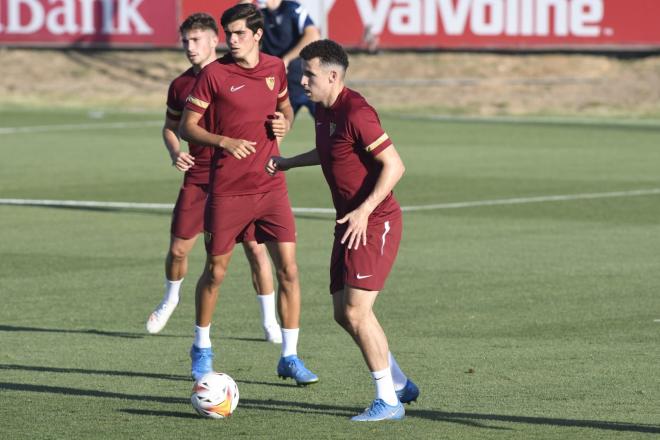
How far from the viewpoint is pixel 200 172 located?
11.5 meters

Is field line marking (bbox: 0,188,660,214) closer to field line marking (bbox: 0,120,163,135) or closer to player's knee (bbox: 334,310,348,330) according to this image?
player's knee (bbox: 334,310,348,330)

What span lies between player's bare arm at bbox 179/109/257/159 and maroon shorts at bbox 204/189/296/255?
1.21 ft

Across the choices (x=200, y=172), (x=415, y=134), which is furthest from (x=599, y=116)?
(x=200, y=172)

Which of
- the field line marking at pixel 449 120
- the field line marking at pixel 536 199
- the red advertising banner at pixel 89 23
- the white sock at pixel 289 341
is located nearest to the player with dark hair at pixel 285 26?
the field line marking at pixel 536 199

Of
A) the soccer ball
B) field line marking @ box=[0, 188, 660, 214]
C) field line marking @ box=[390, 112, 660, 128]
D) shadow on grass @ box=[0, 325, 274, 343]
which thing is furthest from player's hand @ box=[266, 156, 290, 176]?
field line marking @ box=[390, 112, 660, 128]

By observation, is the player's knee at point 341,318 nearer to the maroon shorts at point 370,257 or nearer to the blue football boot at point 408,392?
the maroon shorts at point 370,257

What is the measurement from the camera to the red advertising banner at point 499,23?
37.6m

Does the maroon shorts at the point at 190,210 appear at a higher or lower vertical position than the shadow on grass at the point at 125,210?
higher

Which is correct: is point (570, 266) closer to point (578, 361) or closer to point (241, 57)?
point (578, 361)

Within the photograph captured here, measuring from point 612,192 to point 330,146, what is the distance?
12614 mm

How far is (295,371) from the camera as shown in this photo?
384 inches

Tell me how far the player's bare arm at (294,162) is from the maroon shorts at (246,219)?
0.97 metres

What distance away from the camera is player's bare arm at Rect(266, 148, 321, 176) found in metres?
9.06

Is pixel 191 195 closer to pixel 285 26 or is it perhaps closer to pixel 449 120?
pixel 285 26
